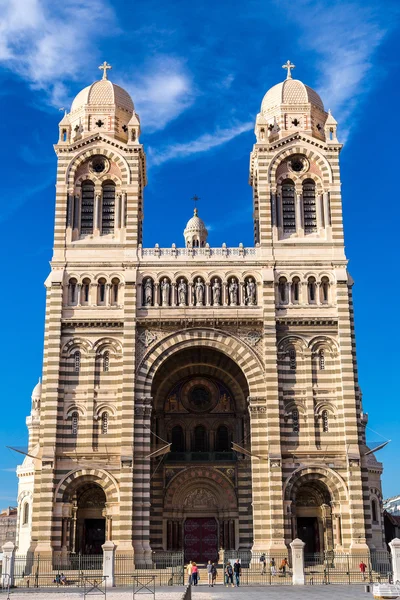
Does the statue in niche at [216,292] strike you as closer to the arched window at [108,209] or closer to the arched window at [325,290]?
the arched window at [325,290]

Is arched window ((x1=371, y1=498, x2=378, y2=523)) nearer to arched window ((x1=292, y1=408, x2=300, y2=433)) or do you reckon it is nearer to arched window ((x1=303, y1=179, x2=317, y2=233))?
arched window ((x1=292, y1=408, x2=300, y2=433))

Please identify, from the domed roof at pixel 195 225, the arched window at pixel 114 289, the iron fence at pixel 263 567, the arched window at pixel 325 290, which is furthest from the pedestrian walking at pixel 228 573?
the domed roof at pixel 195 225

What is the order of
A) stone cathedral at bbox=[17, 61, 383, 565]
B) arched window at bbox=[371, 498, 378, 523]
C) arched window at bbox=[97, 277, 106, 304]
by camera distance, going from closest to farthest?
stone cathedral at bbox=[17, 61, 383, 565], arched window at bbox=[97, 277, 106, 304], arched window at bbox=[371, 498, 378, 523]

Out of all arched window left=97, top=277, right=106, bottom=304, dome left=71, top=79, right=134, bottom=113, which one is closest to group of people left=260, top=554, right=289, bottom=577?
arched window left=97, top=277, right=106, bottom=304

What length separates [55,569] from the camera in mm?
38500

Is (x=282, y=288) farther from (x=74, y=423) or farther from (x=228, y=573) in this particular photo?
(x=228, y=573)

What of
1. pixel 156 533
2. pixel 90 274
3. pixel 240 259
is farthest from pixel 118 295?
pixel 156 533

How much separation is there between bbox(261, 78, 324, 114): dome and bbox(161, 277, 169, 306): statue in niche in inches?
547

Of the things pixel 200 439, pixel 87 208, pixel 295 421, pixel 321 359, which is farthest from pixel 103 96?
pixel 295 421

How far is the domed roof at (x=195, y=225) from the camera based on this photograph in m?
67.8

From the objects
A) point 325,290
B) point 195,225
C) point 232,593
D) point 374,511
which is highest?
point 195,225

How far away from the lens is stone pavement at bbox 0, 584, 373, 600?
27797mm

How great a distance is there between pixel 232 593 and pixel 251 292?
59.1 feet

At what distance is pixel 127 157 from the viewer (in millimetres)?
46344
